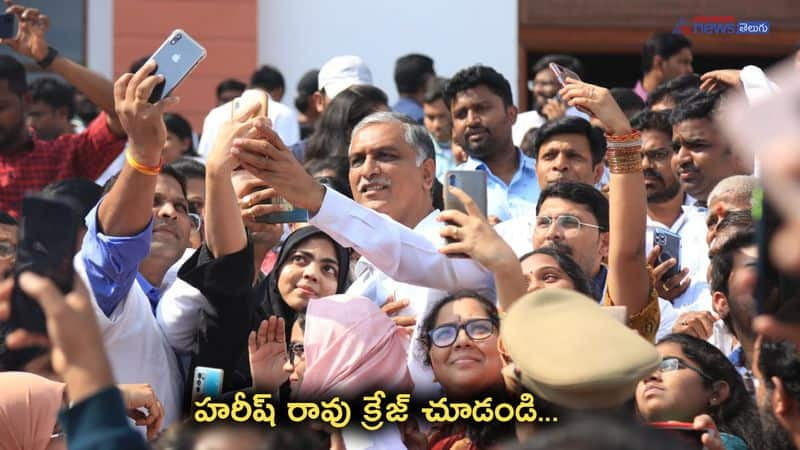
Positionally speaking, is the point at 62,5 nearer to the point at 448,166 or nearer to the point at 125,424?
the point at 448,166

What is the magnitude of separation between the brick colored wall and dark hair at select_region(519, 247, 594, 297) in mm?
6306

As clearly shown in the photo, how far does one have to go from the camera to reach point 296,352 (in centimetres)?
405

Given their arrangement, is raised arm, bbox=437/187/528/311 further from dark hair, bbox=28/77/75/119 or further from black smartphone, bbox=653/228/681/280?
dark hair, bbox=28/77/75/119

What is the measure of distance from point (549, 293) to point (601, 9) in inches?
315

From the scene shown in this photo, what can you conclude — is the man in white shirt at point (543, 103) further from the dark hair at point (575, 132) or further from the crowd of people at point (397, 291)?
the crowd of people at point (397, 291)

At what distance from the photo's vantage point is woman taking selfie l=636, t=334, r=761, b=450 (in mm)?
3590

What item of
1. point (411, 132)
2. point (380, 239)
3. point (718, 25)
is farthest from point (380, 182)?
point (718, 25)

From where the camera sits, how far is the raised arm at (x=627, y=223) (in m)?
4.04

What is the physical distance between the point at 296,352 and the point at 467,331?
588mm

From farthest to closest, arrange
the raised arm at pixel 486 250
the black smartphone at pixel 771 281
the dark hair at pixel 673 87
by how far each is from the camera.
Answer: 1. the dark hair at pixel 673 87
2. the raised arm at pixel 486 250
3. the black smartphone at pixel 771 281

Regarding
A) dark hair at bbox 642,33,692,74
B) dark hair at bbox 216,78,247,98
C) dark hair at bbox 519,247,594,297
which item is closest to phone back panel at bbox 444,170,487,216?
dark hair at bbox 519,247,594,297

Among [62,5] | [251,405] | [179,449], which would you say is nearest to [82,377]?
[179,449]

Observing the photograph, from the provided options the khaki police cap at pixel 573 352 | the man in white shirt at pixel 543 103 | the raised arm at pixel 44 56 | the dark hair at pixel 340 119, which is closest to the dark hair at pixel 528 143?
the man in white shirt at pixel 543 103

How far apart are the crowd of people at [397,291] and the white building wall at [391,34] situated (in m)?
4.51
